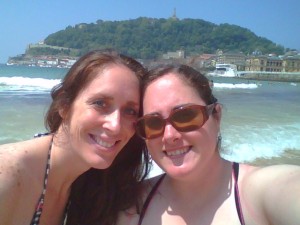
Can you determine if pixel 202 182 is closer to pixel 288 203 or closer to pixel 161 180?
pixel 161 180

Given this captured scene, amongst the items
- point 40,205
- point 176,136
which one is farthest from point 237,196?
point 40,205

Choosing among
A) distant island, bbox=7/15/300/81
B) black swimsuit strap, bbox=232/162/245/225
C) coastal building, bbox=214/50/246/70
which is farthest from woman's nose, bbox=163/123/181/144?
coastal building, bbox=214/50/246/70

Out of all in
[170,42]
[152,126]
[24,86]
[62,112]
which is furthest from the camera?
[170,42]

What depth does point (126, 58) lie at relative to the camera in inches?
96.7

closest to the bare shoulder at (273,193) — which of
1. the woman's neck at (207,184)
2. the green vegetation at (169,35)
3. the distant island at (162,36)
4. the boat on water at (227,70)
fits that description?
the woman's neck at (207,184)

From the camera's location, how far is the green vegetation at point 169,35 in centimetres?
11450

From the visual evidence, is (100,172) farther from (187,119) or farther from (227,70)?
(227,70)

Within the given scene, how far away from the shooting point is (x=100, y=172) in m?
2.60

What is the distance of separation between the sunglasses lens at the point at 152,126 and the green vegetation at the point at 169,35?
331ft

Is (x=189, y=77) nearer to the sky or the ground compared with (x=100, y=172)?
nearer to the sky

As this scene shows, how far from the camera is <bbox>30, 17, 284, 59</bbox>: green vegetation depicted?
114500 millimetres

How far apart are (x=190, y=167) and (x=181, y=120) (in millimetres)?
278

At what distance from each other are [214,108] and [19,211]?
4.40ft

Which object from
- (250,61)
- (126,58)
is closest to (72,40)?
(250,61)
